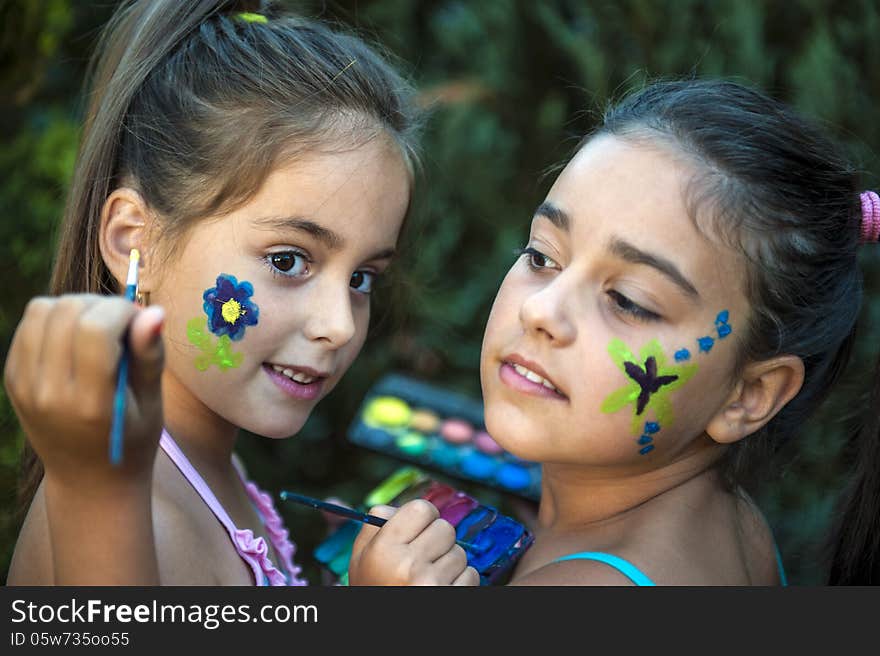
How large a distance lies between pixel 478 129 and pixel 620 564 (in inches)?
75.8

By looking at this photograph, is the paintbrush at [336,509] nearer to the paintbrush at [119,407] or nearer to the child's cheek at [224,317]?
the child's cheek at [224,317]

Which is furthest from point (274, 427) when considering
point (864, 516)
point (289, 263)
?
point (864, 516)

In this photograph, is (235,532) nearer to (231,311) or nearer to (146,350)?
(231,311)

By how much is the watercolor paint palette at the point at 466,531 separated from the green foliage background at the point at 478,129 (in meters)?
0.66

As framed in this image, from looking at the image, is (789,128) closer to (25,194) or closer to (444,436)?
(444,436)

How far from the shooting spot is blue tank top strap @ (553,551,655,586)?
1.58 meters

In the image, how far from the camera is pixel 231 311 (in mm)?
1813

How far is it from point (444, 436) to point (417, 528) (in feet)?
2.69

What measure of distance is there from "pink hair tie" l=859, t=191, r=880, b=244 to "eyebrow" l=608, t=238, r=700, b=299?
0.45 m

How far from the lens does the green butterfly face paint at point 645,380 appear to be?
1.64m

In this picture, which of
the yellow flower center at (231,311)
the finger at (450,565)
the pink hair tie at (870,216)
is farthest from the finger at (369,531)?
the pink hair tie at (870,216)
